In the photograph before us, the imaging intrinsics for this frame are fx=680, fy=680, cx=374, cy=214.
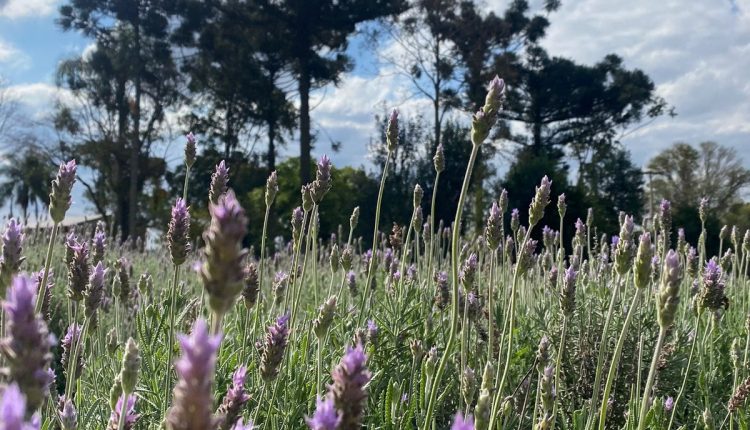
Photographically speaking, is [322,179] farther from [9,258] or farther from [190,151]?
[9,258]

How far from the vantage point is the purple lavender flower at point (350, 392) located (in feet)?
2.46

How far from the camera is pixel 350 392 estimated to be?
30.0 inches

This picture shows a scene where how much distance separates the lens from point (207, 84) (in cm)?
2633

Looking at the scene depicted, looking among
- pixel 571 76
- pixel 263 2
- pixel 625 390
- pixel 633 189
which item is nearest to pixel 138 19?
pixel 263 2

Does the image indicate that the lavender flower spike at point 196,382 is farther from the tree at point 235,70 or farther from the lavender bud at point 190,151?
the tree at point 235,70

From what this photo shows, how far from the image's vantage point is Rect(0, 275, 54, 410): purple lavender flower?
2.13 ft

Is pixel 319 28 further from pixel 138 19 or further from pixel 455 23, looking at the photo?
pixel 138 19

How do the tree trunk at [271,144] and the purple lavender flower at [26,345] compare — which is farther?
the tree trunk at [271,144]

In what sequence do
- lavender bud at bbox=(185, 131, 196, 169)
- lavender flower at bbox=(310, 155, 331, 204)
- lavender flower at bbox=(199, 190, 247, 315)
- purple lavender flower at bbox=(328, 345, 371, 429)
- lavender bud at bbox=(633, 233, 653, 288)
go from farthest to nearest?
lavender bud at bbox=(185, 131, 196, 169), lavender flower at bbox=(310, 155, 331, 204), lavender bud at bbox=(633, 233, 653, 288), purple lavender flower at bbox=(328, 345, 371, 429), lavender flower at bbox=(199, 190, 247, 315)

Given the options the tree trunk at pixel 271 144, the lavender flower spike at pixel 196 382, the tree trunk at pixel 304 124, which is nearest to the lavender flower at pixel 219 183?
the lavender flower spike at pixel 196 382

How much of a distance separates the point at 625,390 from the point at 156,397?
223 cm

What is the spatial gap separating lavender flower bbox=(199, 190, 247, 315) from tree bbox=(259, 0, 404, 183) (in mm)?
23750

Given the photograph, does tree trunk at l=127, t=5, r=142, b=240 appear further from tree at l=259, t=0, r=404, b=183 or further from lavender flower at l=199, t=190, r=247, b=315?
lavender flower at l=199, t=190, r=247, b=315

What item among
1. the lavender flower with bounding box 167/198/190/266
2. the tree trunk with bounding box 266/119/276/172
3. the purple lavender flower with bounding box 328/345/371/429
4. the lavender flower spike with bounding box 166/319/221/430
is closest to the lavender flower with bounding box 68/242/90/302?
the lavender flower with bounding box 167/198/190/266
